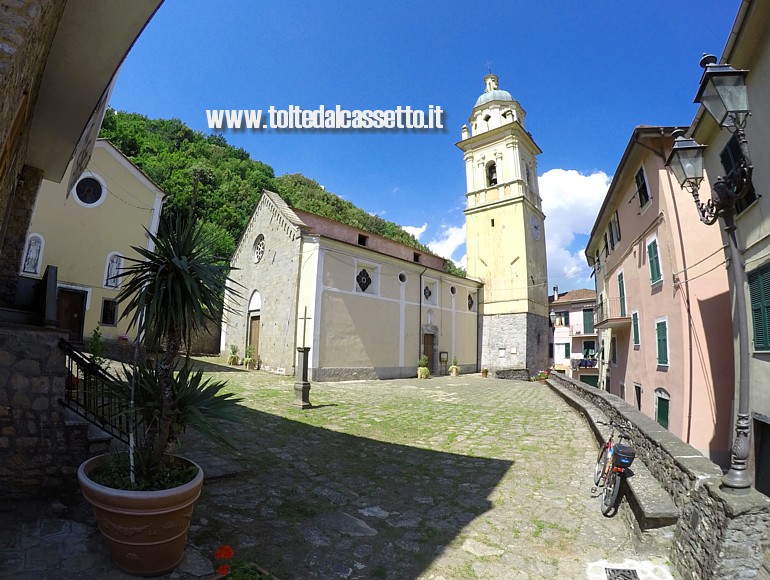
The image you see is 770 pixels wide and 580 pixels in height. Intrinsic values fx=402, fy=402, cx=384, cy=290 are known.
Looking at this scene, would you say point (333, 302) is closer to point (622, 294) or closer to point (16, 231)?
point (622, 294)

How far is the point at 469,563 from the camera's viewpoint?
11.7ft

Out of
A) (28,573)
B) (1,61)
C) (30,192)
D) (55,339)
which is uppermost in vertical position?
(30,192)

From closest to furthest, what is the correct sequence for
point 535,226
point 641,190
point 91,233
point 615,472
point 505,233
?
1. point 615,472
2. point 641,190
3. point 91,233
4. point 505,233
5. point 535,226

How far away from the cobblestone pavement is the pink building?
2881 mm

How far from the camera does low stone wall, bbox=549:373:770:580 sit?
2.96m

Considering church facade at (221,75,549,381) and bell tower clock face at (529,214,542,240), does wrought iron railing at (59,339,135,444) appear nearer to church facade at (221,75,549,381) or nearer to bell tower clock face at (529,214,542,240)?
church facade at (221,75,549,381)

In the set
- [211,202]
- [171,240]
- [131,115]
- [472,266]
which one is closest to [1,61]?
[171,240]

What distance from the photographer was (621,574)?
343 centimetres

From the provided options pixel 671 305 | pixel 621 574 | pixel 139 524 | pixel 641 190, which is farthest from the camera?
pixel 641 190

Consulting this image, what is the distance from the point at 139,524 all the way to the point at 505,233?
2802 centimetres

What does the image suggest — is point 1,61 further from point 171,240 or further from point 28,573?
point 28,573

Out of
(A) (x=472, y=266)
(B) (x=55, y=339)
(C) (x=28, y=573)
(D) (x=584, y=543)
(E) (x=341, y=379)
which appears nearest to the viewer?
(C) (x=28, y=573)

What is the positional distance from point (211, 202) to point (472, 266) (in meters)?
20.3

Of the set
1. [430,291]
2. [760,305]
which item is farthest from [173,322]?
[430,291]
